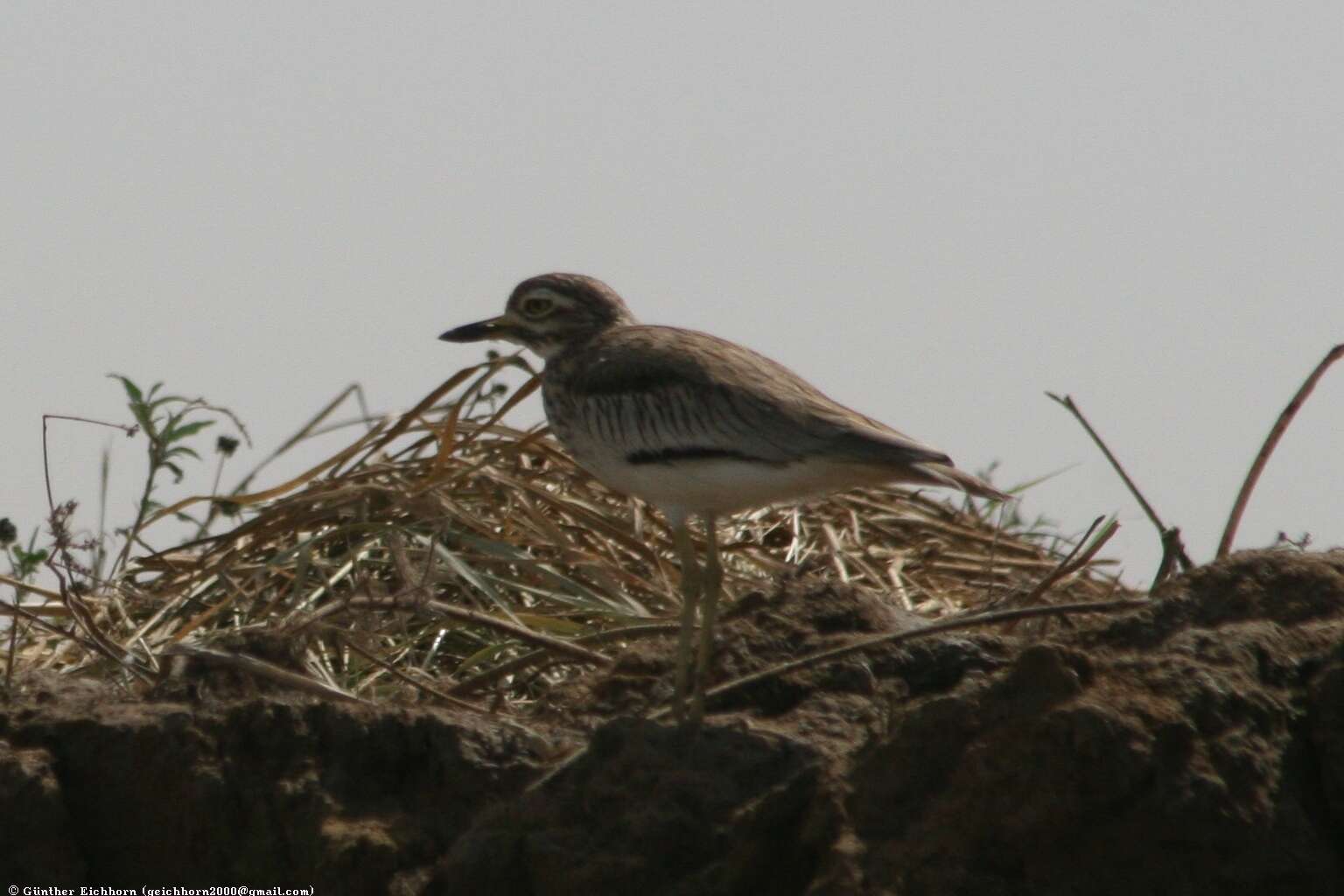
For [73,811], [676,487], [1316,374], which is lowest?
[73,811]

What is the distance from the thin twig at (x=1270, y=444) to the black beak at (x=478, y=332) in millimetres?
2311

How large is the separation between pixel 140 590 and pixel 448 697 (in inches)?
75.5

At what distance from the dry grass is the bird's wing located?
40cm

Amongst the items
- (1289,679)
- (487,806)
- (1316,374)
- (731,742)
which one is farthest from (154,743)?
(1316,374)

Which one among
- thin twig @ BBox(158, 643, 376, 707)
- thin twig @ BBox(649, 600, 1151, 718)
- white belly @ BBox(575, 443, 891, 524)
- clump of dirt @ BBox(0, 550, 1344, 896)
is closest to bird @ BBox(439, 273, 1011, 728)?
white belly @ BBox(575, 443, 891, 524)

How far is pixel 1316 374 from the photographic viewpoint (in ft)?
15.6

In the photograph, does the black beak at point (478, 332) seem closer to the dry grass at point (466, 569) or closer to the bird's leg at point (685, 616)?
the dry grass at point (466, 569)

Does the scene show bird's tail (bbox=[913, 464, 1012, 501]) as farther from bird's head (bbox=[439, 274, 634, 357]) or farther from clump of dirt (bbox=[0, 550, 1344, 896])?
bird's head (bbox=[439, 274, 634, 357])

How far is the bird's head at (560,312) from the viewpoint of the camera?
5812 mm

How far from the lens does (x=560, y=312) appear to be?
19.1 feet

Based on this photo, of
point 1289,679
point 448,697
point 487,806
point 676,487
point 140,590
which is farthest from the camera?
point 140,590

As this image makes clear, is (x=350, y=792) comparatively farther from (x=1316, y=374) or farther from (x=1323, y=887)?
(x=1316, y=374)

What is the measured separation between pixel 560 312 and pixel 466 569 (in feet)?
2.72

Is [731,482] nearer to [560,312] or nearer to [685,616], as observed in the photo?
[685,616]
